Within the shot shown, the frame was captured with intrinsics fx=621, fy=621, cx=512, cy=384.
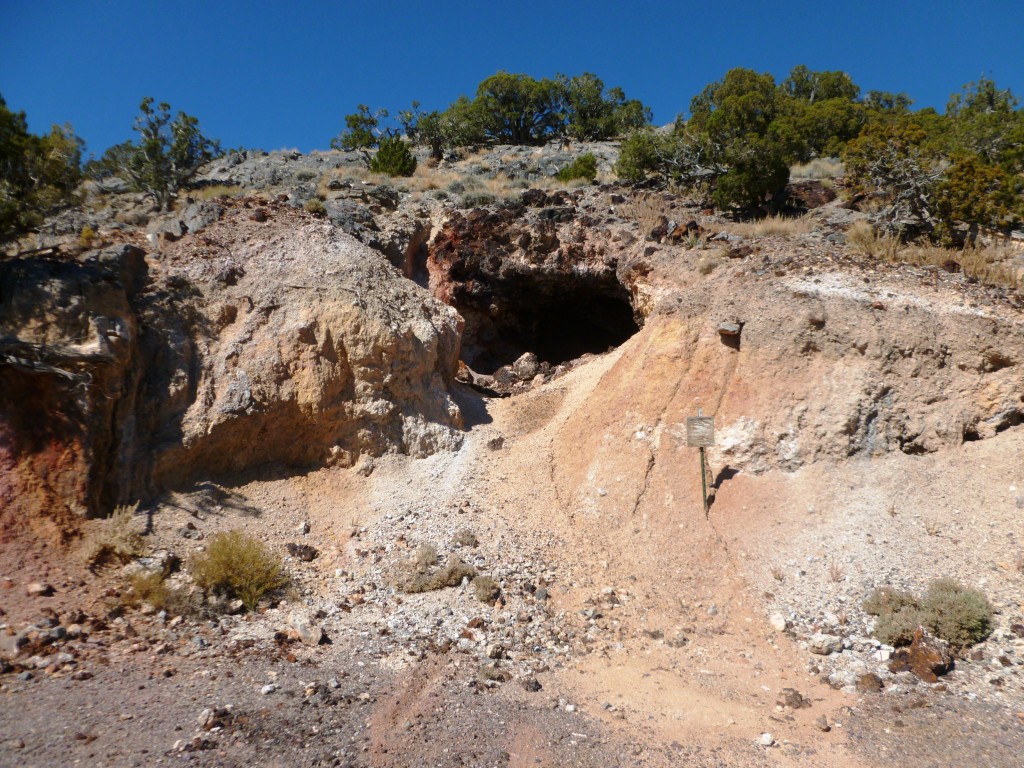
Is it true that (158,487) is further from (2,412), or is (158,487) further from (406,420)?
(406,420)

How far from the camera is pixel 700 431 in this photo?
29.1 ft

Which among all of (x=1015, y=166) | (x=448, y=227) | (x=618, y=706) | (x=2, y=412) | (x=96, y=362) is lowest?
(x=618, y=706)

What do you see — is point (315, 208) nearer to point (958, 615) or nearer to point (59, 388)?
point (59, 388)

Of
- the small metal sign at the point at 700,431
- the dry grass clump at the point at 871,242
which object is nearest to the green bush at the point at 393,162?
the dry grass clump at the point at 871,242

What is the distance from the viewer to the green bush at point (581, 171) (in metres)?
19.5

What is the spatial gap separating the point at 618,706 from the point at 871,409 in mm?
6189

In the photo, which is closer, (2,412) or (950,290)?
(2,412)

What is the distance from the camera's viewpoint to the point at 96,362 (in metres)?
8.12

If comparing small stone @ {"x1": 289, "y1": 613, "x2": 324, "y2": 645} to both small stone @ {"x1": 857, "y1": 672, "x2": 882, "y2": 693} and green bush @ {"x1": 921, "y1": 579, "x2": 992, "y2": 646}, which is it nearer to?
small stone @ {"x1": 857, "y1": 672, "x2": 882, "y2": 693}

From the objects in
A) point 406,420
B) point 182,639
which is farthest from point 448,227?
point 182,639

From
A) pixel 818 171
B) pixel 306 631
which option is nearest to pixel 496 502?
pixel 306 631

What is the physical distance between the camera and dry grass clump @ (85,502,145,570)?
24.3 ft

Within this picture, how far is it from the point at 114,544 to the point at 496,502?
5.07m

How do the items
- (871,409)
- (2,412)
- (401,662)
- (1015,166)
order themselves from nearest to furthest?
(401,662)
(2,412)
(871,409)
(1015,166)
